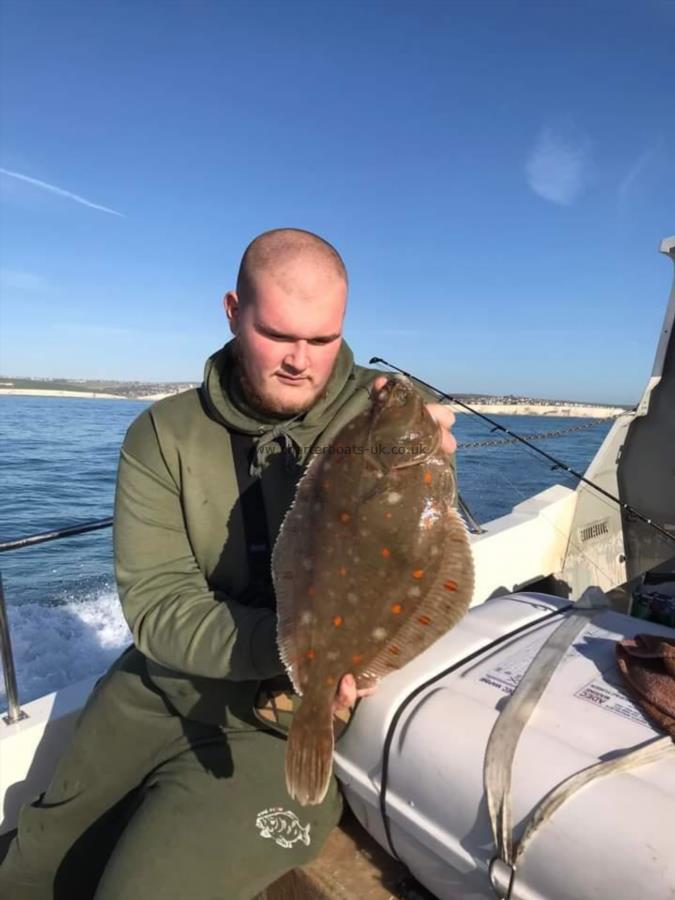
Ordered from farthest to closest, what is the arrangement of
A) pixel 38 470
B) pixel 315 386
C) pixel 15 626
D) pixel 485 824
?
1. pixel 38 470
2. pixel 15 626
3. pixel 315 386
4. pixel 485 824

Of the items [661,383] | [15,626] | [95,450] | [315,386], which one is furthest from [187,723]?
[95,450]

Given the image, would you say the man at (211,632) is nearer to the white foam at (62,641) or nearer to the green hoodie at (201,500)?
A: the green hoodie at (201,500)

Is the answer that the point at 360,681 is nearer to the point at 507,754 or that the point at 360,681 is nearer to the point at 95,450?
the point at 507,754

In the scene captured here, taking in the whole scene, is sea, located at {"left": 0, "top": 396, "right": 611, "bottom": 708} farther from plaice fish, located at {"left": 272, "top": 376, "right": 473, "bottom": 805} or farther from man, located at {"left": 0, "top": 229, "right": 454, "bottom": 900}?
plaice fish, located at {"left": 272, "top": 376, "right": 473, "bottom": 805}

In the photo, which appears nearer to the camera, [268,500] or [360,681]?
[360,681]

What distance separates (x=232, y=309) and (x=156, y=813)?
2.01m

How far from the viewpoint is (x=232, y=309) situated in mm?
2643

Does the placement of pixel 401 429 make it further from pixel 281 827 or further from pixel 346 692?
pixel 281 827

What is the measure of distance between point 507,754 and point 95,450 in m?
25.3

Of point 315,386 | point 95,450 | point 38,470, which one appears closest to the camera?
point 315,386

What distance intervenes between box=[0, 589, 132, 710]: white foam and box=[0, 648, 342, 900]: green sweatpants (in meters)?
3.35

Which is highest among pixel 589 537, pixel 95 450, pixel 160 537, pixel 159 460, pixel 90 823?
pixel 159 460

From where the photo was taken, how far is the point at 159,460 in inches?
103

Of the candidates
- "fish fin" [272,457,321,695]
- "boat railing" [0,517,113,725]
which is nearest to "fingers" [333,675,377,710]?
"fish fin" [272,457,321,695]
